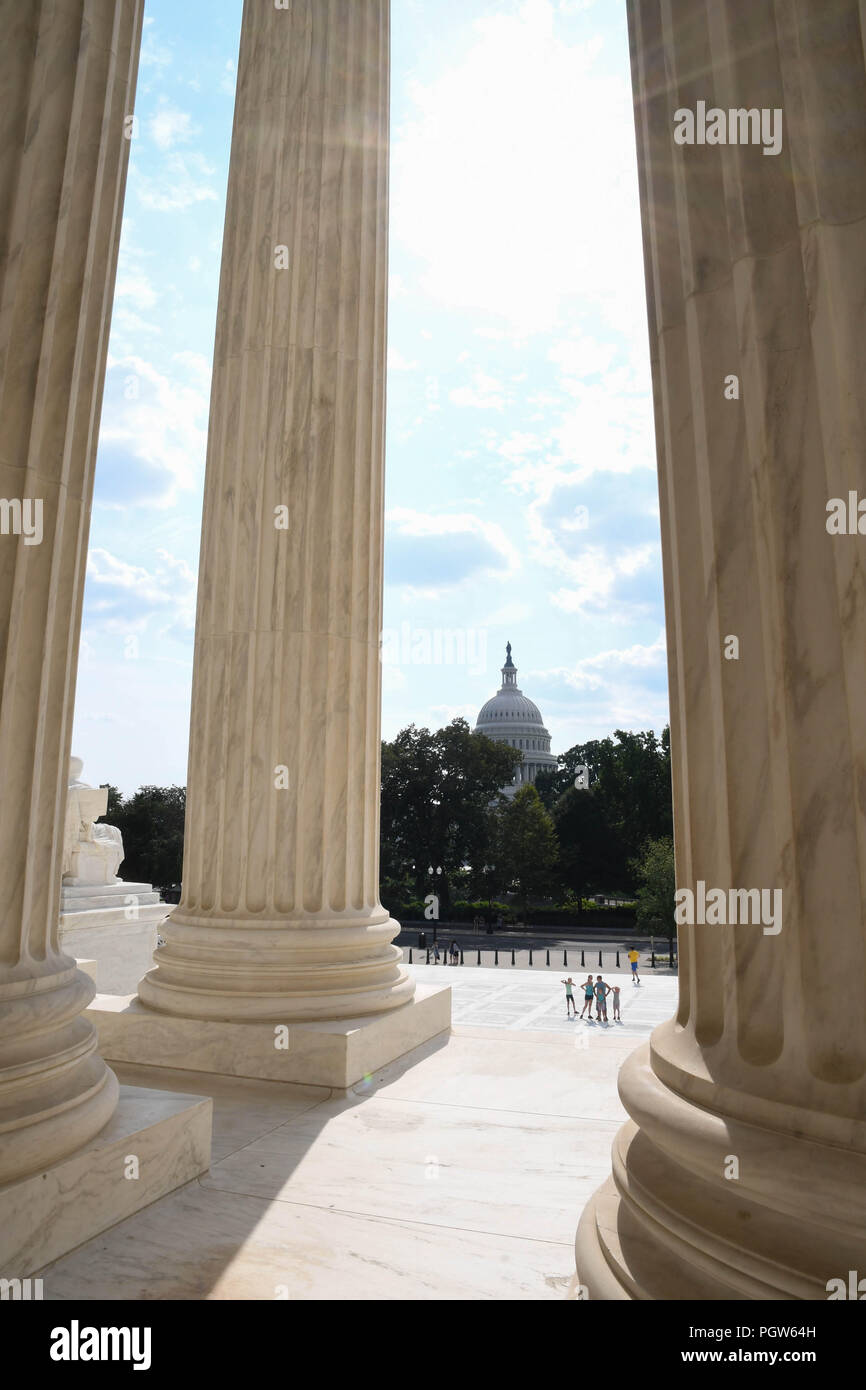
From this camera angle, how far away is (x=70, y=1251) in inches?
816

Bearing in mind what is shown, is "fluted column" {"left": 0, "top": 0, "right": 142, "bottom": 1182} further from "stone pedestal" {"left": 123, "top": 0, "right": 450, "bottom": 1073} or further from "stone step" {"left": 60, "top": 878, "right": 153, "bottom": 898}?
"stone step" {"left": 60, "top": 878, "right": 153, "bottom": 898}

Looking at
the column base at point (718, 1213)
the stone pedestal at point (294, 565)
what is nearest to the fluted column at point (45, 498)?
the column base at point (718, 1213)

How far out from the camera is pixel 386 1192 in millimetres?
25547

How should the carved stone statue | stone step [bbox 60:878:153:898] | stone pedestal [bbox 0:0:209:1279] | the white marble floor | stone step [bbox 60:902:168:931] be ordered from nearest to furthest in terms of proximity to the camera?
the white marble floor
stone pedestal [bbox 0:0:209:1279]
stone step [bbox 60:902:168:931]
stone step [bbox 60:878:153:898]
the carved stone statue

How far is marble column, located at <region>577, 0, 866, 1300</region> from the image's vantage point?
13.2 metres

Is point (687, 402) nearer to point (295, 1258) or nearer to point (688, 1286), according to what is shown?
point (688, 1286)

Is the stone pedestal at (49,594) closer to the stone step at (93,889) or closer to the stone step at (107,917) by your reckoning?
the stone step at (107,917)

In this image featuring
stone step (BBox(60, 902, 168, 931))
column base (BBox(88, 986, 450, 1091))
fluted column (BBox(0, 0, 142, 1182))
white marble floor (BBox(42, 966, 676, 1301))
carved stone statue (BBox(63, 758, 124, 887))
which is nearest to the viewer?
white marble floor (BBox(42, 966, 676, 1301))

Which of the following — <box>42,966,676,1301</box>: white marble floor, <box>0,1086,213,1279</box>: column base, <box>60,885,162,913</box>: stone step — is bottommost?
<box>42,966,676,1301</box>: white marble floor

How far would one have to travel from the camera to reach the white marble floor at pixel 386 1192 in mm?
20125

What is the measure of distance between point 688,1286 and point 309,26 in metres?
55.6

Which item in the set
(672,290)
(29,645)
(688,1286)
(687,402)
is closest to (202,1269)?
(688,1286)

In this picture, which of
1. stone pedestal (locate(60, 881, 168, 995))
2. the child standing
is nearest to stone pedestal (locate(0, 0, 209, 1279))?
the child standing

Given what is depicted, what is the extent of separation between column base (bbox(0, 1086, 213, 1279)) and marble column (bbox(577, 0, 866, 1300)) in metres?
12.0
